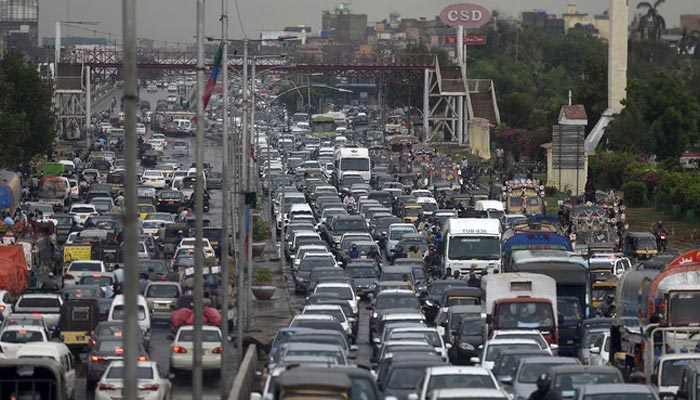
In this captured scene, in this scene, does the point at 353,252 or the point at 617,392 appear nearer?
the point at 617,392

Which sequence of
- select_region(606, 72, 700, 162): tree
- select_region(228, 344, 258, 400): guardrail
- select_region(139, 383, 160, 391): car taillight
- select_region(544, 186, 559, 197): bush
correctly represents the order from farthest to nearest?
select_region(606, 72, 700, 162): tree < select_region(544, 186, 559, 197): bush < select_region(139, 383, 160, 391): car taillight < select_region(228, 344, 258, 400): guardrail

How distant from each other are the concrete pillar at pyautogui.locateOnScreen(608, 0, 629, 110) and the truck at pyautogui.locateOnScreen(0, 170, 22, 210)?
51.1 meters

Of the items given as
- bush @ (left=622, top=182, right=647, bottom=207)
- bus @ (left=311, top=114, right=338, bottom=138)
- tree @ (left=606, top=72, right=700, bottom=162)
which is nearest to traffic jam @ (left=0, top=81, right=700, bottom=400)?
bush @ (left=622, top=182, right=647, bottom=207)

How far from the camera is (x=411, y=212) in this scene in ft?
264

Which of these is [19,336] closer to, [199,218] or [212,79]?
[212,79]

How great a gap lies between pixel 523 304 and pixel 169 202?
49.5 meters

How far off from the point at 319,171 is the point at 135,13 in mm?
88829

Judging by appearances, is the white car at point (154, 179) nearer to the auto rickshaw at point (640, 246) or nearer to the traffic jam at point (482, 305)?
the traffic jam at point (482, 305)

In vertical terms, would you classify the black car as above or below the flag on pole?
below

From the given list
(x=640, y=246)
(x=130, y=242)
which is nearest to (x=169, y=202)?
(x=640, y=246)

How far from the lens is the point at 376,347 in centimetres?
3847

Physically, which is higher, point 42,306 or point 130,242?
point 130,242

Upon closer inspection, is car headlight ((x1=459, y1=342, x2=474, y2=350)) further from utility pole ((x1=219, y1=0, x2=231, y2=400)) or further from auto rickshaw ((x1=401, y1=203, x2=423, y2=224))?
auto rickshaw ((x1=401, y1=203, x2=423, y2=224))

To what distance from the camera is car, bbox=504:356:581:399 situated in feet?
95.6
